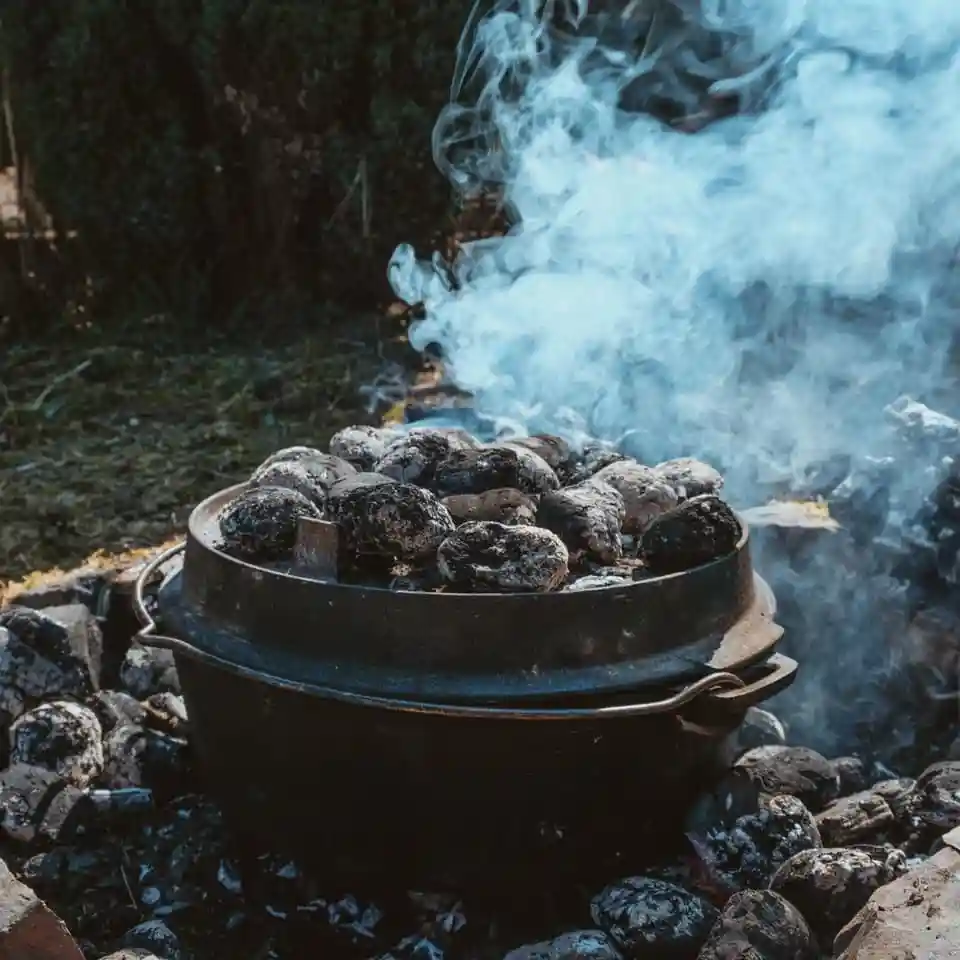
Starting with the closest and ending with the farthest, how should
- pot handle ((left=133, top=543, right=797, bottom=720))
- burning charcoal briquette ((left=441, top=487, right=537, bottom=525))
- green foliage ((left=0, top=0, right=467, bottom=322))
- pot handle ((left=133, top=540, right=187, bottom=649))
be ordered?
pot handle ((left=133, top=543, right=797, bottom=720)) < pot handle ((left=133, top=540, right=187, bottom=649)) < burning charcoal briquette ((left=441, top=487, right=537, bottom=525)) < green foliage ((left=0, top=0, right=467, bottom=322))

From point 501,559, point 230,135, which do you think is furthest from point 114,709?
point 230,135

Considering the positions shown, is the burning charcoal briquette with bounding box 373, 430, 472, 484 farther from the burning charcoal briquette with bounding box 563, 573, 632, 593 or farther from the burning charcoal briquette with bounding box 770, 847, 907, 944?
the burning charcoal briquette with bounding box 770, 847, 907, 944

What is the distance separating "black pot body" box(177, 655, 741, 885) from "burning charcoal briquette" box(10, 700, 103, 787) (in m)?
0.64

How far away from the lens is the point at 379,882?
81.6 inches

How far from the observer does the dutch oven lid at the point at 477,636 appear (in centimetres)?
186

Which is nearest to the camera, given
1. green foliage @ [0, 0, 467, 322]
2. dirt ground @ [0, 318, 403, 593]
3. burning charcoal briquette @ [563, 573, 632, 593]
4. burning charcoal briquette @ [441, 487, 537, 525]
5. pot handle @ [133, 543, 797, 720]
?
pot handle @ [133, 543, 797, 720]

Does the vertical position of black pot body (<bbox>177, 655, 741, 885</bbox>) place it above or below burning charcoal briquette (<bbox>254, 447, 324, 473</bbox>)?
below

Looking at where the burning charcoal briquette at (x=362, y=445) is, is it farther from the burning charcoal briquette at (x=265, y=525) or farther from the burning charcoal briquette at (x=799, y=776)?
the burning charcoal briquette at (x=799, y=776)

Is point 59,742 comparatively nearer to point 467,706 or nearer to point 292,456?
point 292,456

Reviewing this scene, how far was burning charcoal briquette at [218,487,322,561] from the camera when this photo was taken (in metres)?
2.11

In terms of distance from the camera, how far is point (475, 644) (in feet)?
6.11

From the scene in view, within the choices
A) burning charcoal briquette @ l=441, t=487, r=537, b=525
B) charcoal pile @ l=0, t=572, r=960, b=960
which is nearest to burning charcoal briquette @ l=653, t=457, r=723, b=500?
charcoal pile @ l=0, t=572, r=960, b=960

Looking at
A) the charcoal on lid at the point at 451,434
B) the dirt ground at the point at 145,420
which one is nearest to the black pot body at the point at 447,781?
the charcoal on lid at the point at 451,434

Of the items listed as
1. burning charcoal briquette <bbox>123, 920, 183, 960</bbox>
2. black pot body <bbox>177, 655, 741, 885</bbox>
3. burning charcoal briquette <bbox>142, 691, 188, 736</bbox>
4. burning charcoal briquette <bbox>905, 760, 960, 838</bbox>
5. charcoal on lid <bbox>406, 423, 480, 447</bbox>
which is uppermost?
charcoal on lid <bbox>406, 423, 480, 447</bbox>
